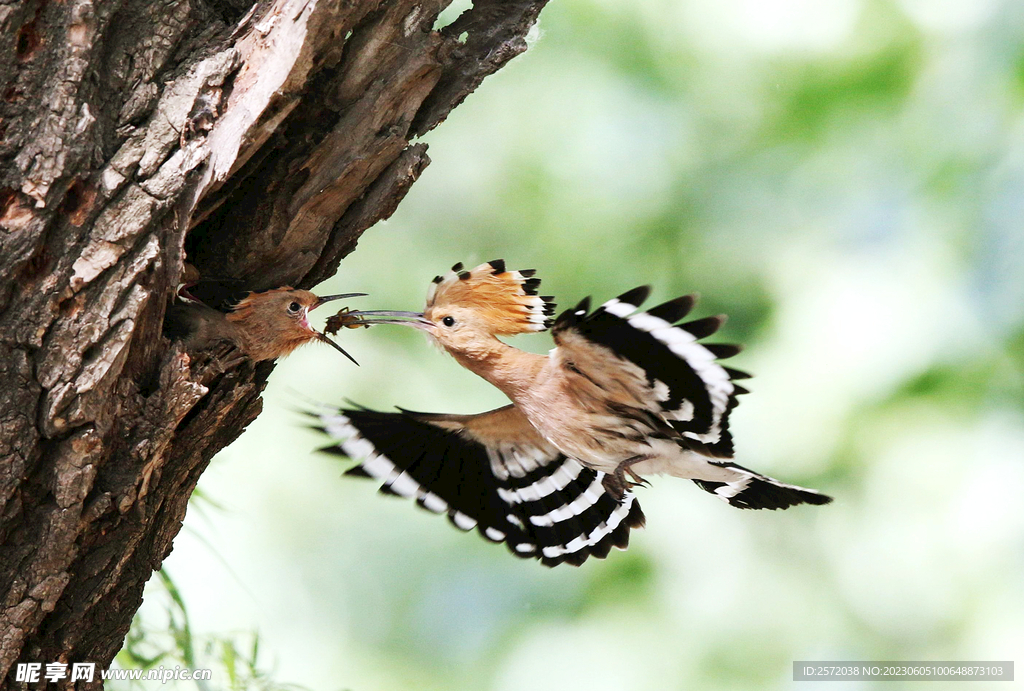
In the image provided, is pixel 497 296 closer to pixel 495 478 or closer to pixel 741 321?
pixel 495 478

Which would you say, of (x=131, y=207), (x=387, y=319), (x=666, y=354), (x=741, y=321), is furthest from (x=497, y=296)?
(x=741, y=321)

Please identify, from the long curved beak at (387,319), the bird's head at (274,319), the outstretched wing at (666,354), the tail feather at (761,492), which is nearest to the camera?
the outstretched wing at (666,354)

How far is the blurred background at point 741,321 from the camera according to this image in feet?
9.42

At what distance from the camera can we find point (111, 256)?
118 cm

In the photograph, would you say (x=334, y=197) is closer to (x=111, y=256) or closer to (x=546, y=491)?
(x=111, y=256)

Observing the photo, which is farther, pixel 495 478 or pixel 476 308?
pixel 495 478

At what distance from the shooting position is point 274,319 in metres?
1.40

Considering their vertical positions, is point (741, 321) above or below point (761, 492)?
above

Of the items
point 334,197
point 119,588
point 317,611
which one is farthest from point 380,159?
point 317,611

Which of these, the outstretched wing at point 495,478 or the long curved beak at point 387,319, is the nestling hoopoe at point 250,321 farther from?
the outstretched wing at point 495,478

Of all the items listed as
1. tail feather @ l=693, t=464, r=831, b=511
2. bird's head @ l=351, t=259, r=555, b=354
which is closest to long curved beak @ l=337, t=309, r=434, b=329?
bird's head @ l=351, t=259, r=555, b=354

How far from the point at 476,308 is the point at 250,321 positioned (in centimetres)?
41

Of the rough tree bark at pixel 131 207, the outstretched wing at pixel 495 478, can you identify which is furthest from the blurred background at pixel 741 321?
the rough tree bark at pixel 131 207

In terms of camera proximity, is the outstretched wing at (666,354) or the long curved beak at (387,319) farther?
the long curved beak at (387,319)
